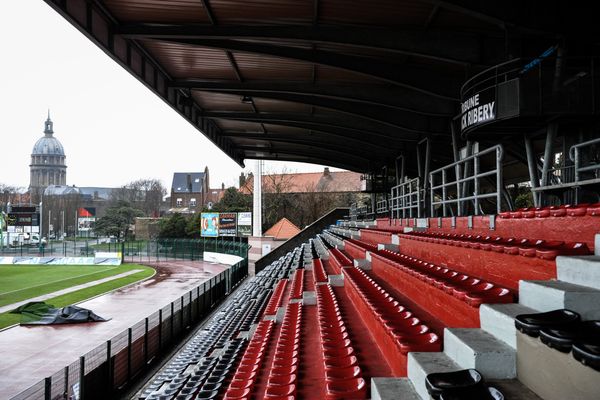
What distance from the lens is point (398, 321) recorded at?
404cm

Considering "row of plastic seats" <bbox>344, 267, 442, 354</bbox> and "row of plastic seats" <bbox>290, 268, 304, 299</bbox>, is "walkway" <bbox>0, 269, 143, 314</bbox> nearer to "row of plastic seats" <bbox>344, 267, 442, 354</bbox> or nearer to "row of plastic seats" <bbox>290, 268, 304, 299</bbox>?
"row of plastic seats" <bbox>290, 268, 304, 299</bbox>

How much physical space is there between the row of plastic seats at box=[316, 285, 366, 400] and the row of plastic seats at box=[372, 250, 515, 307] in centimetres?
90

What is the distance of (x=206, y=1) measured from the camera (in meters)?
9.13

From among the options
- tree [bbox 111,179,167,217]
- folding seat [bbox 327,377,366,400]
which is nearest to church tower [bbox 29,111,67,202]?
tree [bbox 111,179,167,217]

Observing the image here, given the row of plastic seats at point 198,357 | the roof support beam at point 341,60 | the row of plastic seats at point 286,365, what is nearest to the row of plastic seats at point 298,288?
the row of plastic seats at point 198,357

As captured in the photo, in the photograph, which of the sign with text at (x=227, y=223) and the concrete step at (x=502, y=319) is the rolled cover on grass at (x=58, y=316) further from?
the sign with text at (x=227, y=223)

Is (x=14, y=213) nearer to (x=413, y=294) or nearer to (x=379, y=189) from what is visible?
(x=379, y=189)

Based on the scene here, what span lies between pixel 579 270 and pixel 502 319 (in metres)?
0.52

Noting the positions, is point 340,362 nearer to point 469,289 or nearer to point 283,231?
point 469,289

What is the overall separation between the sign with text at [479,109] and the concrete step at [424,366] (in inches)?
246

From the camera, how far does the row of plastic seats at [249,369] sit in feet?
13.6

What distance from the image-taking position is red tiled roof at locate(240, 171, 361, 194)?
218 feet

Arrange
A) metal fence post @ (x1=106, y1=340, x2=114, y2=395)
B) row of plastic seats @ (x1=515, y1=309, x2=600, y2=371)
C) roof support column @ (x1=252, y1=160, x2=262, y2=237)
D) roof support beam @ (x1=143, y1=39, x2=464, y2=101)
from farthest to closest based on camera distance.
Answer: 1. roof support column @ (x1=252, y1=160, x2=262, y2=237)
2. roof support beam @ (x1=143, y1=39, x2=464, y2=101)
3. metal fence post @ (x1=106, y1=340, x2=114, y2=395)
4. row of plastic seats @ (x1=515, y1=309, x2=600, y2=371)

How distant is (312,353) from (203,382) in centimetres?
164
